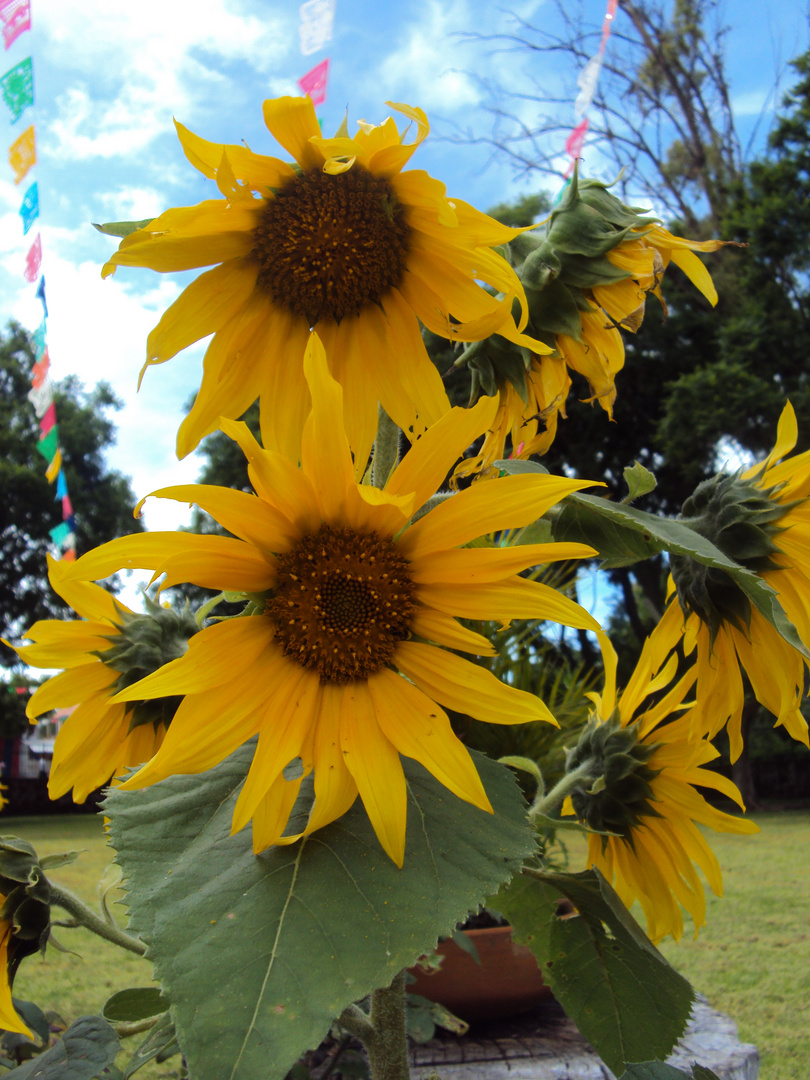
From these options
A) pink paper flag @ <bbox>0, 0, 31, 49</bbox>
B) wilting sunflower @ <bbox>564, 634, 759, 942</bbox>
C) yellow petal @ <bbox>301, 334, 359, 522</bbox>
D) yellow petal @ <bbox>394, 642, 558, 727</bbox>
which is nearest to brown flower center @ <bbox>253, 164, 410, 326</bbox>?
yellow petal @ <bbox>301, 334, 359, 522</bbox>

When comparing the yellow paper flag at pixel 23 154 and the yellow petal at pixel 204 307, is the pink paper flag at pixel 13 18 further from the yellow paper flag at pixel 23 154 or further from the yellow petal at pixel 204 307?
the yellow petal at pixel 204 307

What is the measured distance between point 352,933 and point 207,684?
0.45 ft

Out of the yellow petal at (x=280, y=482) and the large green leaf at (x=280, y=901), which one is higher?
the yellow petal at (x=280, y=482)

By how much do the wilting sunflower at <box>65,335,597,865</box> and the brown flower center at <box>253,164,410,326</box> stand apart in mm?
151

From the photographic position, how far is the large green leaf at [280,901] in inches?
12.7

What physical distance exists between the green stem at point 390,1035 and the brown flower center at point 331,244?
457 millimetres

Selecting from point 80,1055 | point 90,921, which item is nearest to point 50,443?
point 90,921

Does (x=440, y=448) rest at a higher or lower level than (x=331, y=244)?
lower

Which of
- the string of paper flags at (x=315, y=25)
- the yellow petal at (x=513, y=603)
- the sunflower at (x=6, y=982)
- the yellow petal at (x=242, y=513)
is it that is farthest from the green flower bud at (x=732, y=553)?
the string of paper flags at (x=315, y=25)

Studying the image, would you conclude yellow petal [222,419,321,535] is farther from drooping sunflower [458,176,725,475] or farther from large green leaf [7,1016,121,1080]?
large green leaf [7,1016,121,1080]

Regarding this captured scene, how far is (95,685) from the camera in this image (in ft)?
2.51

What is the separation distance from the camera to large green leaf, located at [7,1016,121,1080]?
56 centimetres

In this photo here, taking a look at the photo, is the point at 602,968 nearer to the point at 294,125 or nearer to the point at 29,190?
the point at 294,125

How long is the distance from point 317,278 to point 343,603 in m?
0.23
